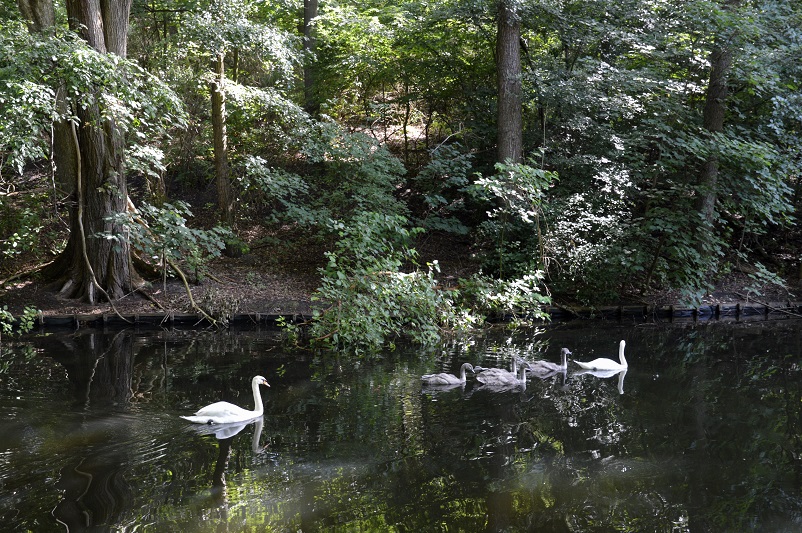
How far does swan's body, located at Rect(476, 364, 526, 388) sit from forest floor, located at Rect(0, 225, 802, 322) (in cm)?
522

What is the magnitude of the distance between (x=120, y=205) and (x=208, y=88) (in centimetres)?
368

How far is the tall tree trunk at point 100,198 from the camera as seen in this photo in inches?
523

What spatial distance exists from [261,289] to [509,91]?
281 inches

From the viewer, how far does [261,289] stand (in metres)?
14.7

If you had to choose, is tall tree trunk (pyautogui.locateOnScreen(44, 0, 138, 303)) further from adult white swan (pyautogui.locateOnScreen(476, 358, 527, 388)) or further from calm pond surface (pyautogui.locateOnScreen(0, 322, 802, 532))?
adult white swan (pyautogui.locateOnScreen(476, 358, 527, 388))

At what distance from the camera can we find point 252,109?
616 inches

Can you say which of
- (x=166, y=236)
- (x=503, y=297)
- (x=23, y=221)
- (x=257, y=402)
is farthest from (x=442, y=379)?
(x=23, y=221)

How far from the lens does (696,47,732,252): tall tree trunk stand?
14.9m

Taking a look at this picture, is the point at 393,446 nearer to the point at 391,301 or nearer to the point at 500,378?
the point at 500,378

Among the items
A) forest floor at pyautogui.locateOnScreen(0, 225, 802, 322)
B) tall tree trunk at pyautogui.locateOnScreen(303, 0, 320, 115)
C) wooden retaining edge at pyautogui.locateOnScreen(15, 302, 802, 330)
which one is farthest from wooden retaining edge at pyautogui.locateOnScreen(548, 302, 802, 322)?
tall tree trunk at pyautogui.locateOnScreen(303, 0, 320, 115)

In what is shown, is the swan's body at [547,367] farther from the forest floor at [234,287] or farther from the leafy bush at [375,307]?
the forest floor at [234,287]

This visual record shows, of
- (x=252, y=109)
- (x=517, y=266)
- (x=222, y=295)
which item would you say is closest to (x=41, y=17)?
(x=252, y=109)

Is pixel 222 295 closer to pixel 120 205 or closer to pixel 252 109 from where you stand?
pixel 120 205

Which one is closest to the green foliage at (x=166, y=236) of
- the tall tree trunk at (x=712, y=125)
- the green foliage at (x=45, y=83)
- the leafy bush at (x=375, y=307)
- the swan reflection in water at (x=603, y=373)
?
the green foliage at (x=45, y=83)
